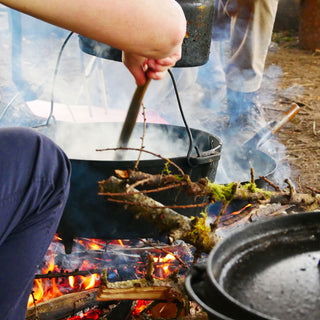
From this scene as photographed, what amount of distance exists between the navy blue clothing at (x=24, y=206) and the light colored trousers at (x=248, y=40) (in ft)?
13.1

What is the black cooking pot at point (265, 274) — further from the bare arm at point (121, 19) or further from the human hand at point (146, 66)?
the human hand at point (146, 66)

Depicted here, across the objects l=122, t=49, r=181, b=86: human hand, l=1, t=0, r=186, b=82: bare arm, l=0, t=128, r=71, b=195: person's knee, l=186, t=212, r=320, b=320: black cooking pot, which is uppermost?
l=1, t=0, r=186, b=82: bare arm

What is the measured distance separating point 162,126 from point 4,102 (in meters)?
3.01

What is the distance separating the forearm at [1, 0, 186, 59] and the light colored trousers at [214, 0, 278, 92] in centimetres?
376

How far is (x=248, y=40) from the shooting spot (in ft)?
16.5

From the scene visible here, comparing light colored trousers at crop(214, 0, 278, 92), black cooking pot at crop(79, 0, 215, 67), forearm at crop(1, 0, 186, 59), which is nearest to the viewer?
forearm at crop(1, 0, 186, 59)

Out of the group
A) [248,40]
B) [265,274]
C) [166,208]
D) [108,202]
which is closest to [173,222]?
[166,208]

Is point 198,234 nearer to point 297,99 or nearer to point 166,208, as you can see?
point 166,208

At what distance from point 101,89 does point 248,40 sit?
1.74m

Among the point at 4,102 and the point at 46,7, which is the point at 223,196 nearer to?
the point at 46,7

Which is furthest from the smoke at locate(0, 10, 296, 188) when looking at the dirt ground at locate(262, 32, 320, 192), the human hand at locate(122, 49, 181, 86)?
the human hand at locate(122, 49, 181, 86)

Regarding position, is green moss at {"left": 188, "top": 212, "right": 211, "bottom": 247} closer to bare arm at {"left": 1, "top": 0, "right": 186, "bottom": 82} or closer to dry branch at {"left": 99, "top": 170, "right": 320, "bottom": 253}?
dry branch at {"left": 99, "top": 170, "right": 320, "bottom": 253}

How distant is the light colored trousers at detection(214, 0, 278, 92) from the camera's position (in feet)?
16.0

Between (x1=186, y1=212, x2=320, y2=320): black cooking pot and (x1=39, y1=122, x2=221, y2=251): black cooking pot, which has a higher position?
(x1=186, y1=212, x2=320, y2=320): black cooking pot
